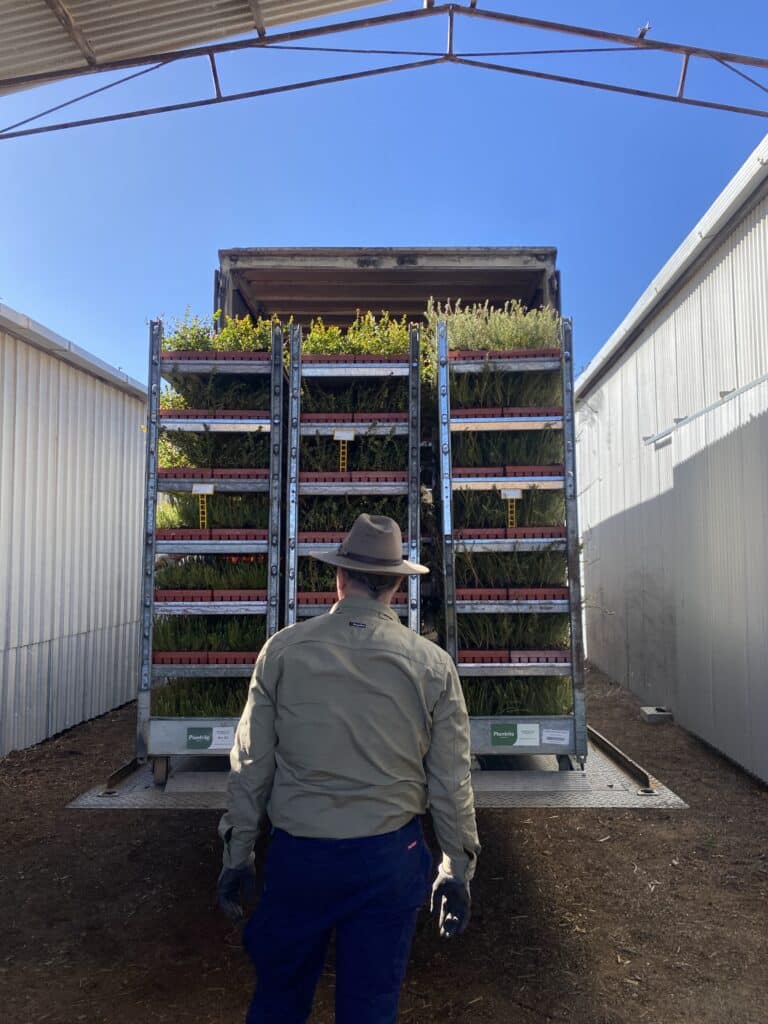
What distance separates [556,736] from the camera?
508cm

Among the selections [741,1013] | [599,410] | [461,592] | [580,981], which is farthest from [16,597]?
[599,410]

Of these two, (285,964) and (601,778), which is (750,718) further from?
(285,964)

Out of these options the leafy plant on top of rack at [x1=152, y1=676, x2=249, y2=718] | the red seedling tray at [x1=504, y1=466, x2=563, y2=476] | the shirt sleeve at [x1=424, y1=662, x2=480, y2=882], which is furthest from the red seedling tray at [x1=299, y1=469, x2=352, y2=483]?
the shirt sleeve at [x1=424, y1=662, x2=480, y2=882]

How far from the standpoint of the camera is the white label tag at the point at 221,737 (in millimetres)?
5051

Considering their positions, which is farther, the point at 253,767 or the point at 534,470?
the point at 534,470

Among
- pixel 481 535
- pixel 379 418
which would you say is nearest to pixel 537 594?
pixel 481 535

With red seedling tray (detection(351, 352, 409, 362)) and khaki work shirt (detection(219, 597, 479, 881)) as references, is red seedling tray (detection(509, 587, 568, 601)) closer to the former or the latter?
red seedling tray (detection(351, 352, 409, 362))

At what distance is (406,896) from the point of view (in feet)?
8.41

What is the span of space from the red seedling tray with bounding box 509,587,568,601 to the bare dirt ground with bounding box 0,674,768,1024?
1691mm

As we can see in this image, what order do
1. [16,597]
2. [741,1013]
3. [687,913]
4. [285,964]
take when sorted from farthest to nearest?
[16,597] → [687,913] → [741,1013] → [285,964]

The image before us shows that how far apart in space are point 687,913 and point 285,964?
9.80ft

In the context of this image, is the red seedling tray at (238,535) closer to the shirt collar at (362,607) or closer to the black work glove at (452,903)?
the shirt collar at (362,607)

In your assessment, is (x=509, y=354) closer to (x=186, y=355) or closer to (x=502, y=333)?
(x=502, y=333)

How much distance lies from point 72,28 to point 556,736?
5.80 metres
